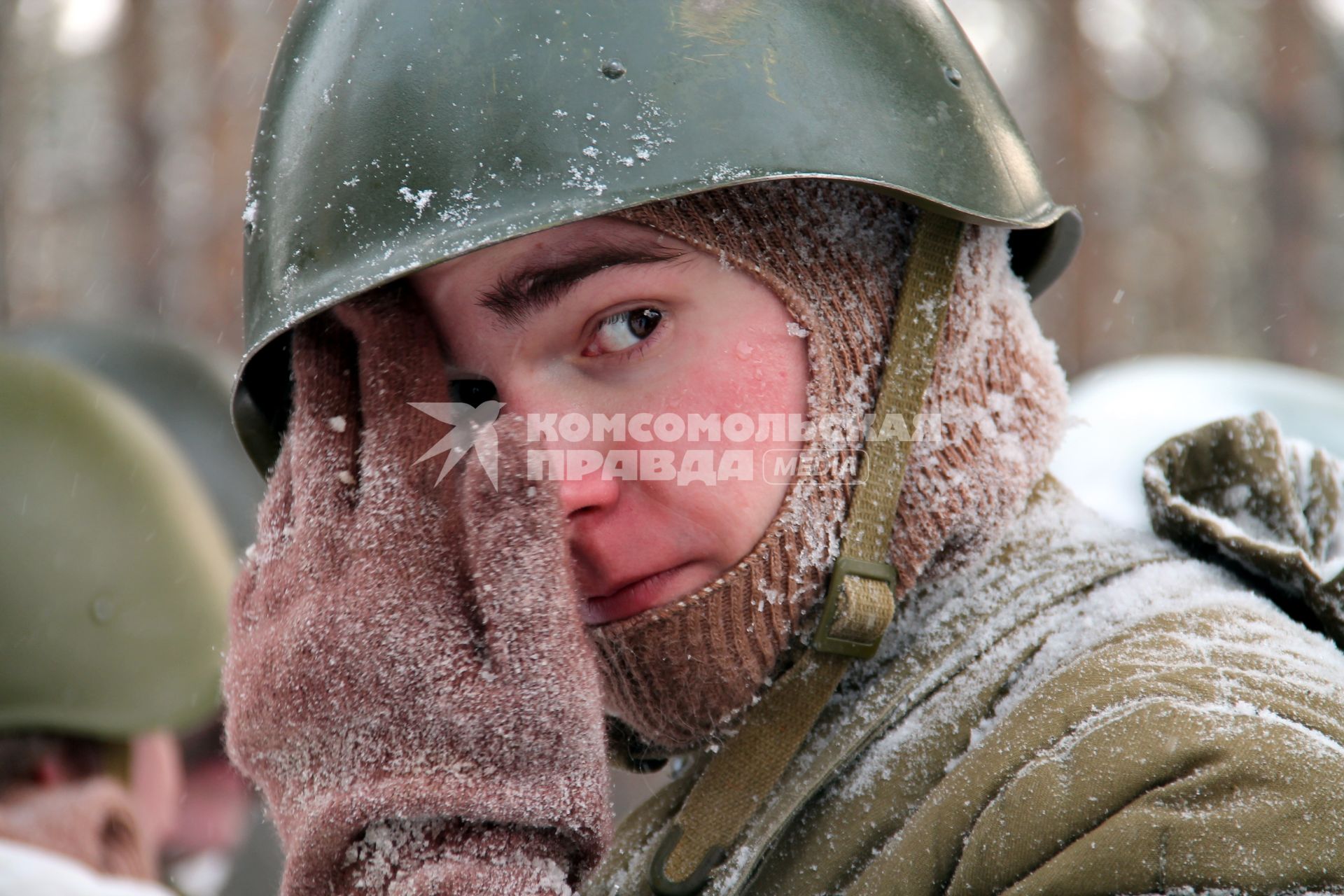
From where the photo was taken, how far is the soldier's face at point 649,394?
5.79 ft

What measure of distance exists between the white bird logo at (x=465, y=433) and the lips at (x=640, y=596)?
28 centimetres

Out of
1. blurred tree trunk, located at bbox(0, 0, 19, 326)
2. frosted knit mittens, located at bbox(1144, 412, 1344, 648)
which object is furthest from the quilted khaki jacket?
blurred tree trunk, located at bbox(0, 0, 19, 326)

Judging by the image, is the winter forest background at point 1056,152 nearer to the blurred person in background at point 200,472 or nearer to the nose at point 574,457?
the blurred person in background at point 200,472

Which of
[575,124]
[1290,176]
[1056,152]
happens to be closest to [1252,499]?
[575,124]

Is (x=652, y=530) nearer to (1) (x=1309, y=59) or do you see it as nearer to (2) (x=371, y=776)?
(2) (x=371, y=776)

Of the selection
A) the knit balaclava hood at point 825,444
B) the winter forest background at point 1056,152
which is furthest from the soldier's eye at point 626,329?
the winter forest background at point 1056,152

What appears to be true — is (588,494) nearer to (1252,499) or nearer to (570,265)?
(570,265)

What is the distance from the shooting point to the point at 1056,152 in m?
13.8

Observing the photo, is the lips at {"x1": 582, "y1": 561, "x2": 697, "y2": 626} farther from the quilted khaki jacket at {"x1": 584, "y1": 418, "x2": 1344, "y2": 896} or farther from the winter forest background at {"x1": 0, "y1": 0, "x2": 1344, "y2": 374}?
the winter forest background at {"x1": 0, "y1": 0, "x2": 1344, "y2": 374}

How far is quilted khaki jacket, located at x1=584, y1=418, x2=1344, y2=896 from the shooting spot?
1285 millimetres

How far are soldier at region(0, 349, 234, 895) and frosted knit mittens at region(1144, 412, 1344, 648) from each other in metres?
2.63

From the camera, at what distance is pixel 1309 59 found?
12008mm

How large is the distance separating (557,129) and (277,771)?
0.99 metres

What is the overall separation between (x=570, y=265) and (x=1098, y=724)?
0.94m
